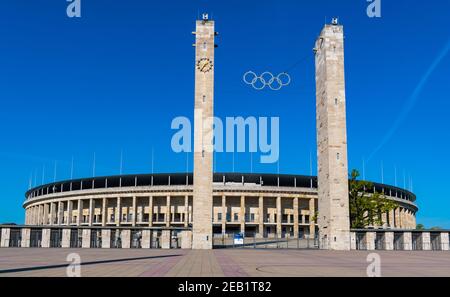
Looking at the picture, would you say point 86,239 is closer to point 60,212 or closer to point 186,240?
point 186,240

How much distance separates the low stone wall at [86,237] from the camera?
59125mm

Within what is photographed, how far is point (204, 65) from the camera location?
63.7 m

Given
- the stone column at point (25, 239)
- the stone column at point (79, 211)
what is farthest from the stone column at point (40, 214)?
the stone column at point (25, 239)

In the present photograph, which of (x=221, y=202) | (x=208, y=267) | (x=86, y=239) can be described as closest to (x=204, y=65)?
(x=86, y=239)

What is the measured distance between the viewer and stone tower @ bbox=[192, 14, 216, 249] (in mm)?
59531

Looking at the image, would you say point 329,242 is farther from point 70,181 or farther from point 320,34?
point 70,181

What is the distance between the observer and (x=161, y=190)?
390 ft

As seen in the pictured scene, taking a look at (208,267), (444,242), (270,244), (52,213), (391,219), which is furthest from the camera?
(52,213)

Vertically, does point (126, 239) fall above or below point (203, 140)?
below

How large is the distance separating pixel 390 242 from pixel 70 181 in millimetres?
97041

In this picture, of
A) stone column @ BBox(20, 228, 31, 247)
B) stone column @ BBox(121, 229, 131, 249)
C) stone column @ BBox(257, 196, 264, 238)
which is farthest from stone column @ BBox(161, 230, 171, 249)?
stone column @ BBox(257, 196, 264, 238)

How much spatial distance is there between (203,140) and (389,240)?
91.6ft
